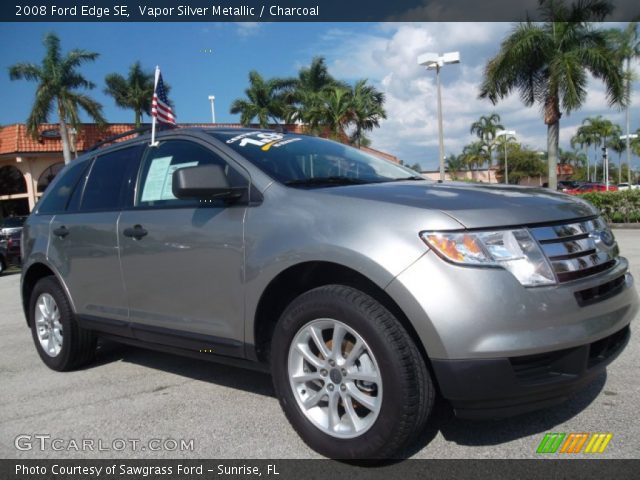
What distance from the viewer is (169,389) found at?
396 centimetres

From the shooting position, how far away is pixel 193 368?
446cm

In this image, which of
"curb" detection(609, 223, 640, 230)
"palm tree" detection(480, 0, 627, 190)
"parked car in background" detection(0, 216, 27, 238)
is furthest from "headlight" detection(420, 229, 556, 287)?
"palm tree" detection(480, 0, 627, 190)

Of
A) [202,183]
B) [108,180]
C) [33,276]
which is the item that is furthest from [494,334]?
[33,276]

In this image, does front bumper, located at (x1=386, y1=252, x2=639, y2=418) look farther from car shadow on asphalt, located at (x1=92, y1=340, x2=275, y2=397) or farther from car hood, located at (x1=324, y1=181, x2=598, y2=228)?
car shadow on asphalt, located at (x1=92, y1=340, x2=275, y2=397)

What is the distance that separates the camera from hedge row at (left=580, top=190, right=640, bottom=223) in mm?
16797

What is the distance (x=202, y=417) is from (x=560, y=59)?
70.8 feet

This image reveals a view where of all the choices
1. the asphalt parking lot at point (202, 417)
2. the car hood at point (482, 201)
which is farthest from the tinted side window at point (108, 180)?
the car hood at point (482, 201)

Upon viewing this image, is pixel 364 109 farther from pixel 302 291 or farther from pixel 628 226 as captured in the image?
pixel 302 291

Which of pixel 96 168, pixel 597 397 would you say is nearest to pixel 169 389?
pixel 96 168

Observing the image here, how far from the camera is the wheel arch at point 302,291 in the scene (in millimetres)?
2592

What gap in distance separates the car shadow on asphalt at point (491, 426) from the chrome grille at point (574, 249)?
0.89 metres

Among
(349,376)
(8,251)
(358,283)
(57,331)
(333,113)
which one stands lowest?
(8,251)

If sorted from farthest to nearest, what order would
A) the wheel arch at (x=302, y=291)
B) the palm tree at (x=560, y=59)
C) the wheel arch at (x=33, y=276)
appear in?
1. the palm tree at (x=560, y=59)
2. the wheel arch at (x=33, y=276)
3. the wheel arch at (x=302, y=291)

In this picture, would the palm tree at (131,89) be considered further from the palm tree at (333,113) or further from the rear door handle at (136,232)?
the rear door handle at (136,232)
